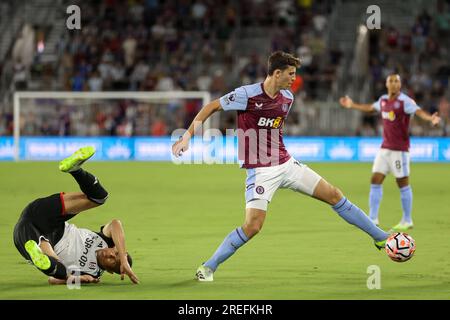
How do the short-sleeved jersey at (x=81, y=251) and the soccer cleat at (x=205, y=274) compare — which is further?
the soccer cleat at (x=205, y=274)

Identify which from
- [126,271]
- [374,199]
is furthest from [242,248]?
[374,199]

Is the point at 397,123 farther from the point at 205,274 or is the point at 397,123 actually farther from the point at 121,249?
the point at 121,249

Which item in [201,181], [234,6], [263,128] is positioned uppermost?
[234,6]

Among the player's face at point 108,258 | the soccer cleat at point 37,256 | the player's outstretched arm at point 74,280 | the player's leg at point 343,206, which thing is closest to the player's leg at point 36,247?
the soccer cleat at point 37,256

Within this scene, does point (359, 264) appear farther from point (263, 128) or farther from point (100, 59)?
point (100, 59)

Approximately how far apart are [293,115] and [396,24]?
21.1 ft

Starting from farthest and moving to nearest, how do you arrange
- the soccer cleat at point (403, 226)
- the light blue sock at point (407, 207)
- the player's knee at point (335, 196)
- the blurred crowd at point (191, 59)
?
the blurred crowd at point (191, 59) < the light blue sock at point (407, 207) < the soccer cleat at point (403, 226) < the player's knee at point (335, 196)

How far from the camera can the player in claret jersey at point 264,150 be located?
9.38 m

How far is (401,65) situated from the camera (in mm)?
31219

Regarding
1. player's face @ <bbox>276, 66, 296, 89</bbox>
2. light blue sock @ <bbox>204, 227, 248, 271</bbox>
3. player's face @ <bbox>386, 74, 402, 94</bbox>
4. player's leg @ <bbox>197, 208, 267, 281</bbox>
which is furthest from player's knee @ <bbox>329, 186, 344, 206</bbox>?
player's face @ <bbox>386, 74, 402, 94</bbox>

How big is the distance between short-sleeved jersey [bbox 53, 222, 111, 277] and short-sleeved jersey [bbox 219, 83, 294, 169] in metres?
1.68

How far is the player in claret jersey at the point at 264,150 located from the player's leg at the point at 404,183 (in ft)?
14.3

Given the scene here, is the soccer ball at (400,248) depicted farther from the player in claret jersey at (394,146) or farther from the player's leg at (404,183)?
the player in claret jersey at (394,146)
